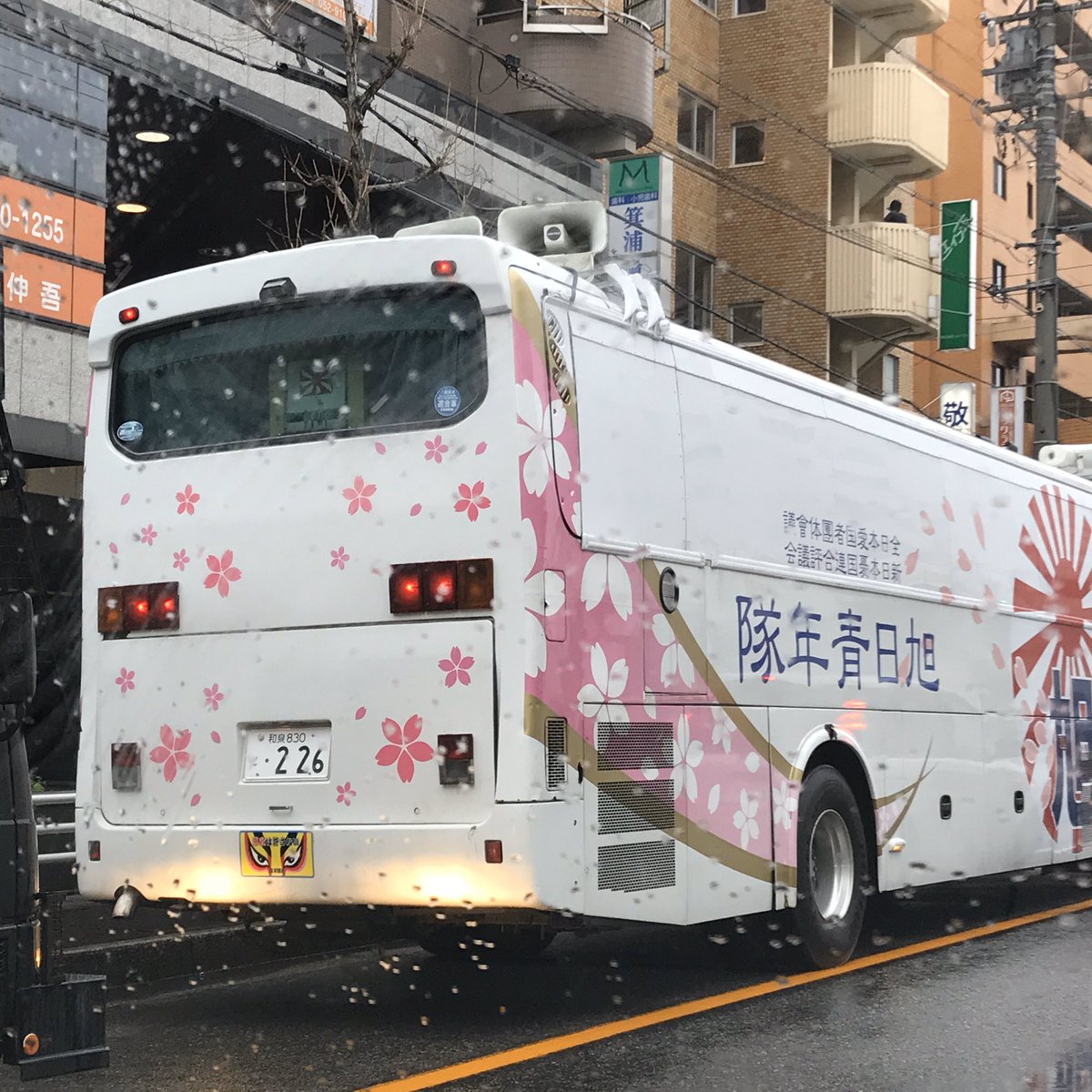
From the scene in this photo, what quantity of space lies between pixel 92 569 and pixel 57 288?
9279 mm

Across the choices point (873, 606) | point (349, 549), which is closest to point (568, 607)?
point (349, 549)

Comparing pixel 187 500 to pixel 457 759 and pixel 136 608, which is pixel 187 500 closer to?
pixel 136 608

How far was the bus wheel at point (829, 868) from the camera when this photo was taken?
9406 mm

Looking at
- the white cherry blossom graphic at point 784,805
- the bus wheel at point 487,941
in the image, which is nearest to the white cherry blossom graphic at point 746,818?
the white cherry blossom graphic at point 784,805

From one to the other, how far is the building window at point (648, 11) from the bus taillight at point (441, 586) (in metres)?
19.6

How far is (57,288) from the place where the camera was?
55.8ft

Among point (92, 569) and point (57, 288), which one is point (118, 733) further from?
point (57, 288)

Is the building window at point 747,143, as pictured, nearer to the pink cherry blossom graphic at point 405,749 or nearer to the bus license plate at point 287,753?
the bus license plate at point 287,753

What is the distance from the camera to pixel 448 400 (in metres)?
7.68

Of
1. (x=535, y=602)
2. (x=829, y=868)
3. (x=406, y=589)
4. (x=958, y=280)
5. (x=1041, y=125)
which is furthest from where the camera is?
(x=958, y=280)

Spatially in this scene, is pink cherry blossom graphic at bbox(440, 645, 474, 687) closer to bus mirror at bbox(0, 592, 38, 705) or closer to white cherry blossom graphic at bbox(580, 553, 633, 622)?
white cherry blossom graphic at bbox(580, 553, 633, 622)

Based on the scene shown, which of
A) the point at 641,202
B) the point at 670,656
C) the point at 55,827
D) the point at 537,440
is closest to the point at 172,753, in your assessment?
the point at 55,827

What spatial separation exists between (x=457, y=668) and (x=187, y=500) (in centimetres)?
168

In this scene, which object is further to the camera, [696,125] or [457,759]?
[696,125]
